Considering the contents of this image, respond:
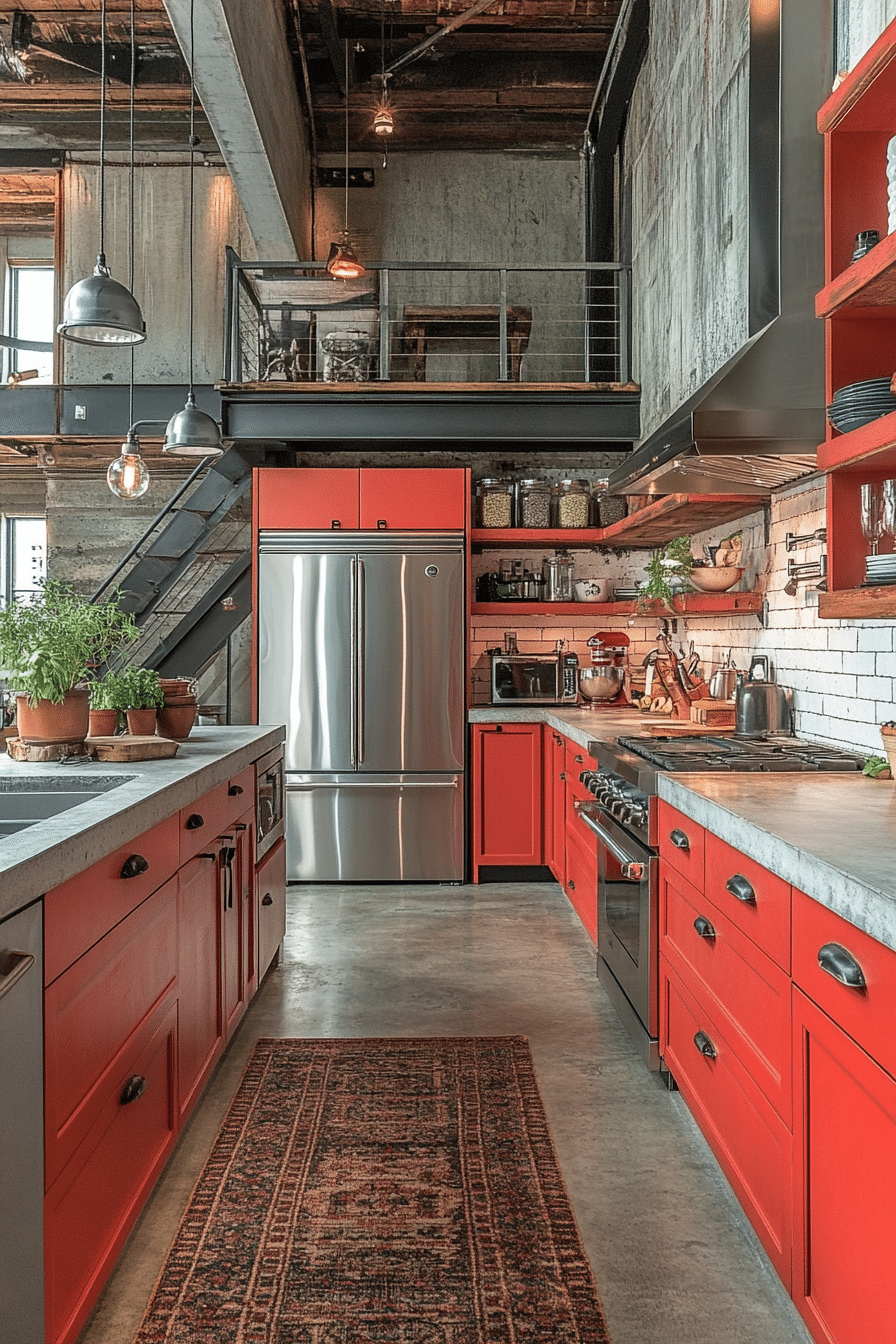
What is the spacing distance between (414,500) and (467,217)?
316 centimetres

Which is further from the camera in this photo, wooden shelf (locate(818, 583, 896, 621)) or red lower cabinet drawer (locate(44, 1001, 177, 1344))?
wooden shelf (locate(818, 583, 896, 621))

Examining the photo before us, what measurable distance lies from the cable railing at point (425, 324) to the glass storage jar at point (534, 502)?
2.32 ft

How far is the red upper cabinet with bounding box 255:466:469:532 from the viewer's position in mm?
6141

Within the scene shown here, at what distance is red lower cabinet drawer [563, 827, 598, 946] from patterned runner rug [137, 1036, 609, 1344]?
998 millimetres

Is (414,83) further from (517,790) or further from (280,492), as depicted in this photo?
(517,790)

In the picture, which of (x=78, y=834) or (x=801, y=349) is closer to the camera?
(x=78, y=834)

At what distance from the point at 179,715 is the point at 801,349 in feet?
8.07

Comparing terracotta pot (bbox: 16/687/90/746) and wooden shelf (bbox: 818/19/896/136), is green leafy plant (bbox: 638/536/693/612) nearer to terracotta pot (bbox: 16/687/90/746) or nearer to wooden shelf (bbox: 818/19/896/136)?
wooden shelf (bbox: 818/19/896/136)

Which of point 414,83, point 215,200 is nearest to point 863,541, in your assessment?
point 414,83

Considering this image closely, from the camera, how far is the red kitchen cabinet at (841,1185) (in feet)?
4.81

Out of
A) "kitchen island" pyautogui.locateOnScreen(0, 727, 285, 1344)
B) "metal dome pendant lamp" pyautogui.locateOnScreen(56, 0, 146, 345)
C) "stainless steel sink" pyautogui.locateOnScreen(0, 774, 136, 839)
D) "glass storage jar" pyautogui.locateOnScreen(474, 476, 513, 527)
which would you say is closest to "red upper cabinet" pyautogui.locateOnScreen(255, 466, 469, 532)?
"glass storage jar" pyautogui.locateOnScreen(474, 476, 513, 527)

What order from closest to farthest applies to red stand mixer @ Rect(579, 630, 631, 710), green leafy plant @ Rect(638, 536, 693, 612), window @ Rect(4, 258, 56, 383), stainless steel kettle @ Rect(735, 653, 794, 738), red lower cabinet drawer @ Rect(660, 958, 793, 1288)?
red lower cabinet drawer @ Rect(660, 958, 793, 1288) → stainless steel kettle @ Rect(735, 653, 794, 738) → green leafy plant @ Rect(638, 536, 693, 612) → red stand mixer @ Rect(579, 630, 631, 710) → window @ Rect(4, 258, 56, 383)

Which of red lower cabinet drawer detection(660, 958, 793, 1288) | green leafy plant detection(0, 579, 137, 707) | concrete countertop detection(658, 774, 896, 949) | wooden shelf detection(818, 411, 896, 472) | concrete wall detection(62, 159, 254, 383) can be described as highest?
concrete wall detection(62, 159, 254, 383)

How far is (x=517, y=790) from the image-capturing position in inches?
241
